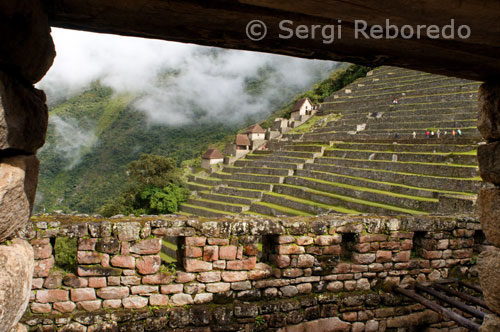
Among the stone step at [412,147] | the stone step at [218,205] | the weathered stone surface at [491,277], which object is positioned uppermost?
the stone step at [412,147]

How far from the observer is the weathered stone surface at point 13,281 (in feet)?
4.39

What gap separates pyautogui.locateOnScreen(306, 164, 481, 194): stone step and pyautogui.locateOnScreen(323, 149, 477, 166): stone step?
127cm

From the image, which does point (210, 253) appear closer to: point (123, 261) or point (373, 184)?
point (123, 261)

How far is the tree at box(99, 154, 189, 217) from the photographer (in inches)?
1128

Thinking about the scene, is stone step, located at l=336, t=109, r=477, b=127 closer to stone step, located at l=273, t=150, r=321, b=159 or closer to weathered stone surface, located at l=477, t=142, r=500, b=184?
stone step, located at l=273, t=150, r=321, b=159

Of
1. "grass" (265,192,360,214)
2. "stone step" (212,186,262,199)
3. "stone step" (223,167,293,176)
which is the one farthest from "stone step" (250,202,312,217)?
"stone step" (223,167,293,176)

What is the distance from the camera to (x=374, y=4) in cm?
138

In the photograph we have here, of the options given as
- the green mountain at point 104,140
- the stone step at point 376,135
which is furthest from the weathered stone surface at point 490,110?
the green mountain at point 104,140

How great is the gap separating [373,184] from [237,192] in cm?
1049

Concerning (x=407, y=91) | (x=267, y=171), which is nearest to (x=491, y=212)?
(x=267, y=171)

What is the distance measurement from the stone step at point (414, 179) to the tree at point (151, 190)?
14.3 meters

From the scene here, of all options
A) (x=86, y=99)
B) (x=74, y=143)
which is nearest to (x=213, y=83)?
(x=86, y=99)

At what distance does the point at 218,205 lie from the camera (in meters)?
23.5

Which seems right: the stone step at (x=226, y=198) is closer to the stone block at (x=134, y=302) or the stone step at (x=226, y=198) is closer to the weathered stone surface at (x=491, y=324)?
the stone block at (x=134, y=302)
